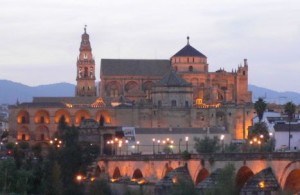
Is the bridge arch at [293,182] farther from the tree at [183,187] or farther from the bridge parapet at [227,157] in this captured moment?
the tree at [183,187]

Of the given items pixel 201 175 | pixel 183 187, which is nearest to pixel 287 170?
pixel 183 187

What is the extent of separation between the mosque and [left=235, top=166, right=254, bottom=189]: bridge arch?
51415 mm

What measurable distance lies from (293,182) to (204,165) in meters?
10.6

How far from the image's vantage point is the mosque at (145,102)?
122625 millimetres

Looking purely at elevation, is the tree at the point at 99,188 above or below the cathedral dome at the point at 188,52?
below

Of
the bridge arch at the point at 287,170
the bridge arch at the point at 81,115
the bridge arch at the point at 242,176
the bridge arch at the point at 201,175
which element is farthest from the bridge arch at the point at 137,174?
the bridge arch at the point at 81,115

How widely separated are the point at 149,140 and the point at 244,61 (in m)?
39.9

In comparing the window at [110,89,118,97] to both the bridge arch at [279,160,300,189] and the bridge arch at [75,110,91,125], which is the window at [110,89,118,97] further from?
the bridge arch at [279,160,300,189]

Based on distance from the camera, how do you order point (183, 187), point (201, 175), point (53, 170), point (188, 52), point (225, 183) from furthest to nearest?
point (188, 52), point (53, 170), point (201, 175), point (183, 187), point (225, 183)

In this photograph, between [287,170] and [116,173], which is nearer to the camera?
[287,170]

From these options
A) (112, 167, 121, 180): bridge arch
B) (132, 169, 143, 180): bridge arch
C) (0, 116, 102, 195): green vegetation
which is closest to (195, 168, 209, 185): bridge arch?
(0, 116, 102, 195): green vegetation

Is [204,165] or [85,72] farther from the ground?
[85,72]

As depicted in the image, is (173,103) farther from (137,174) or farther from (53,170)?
(53,170)

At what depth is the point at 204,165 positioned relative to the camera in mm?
60938
